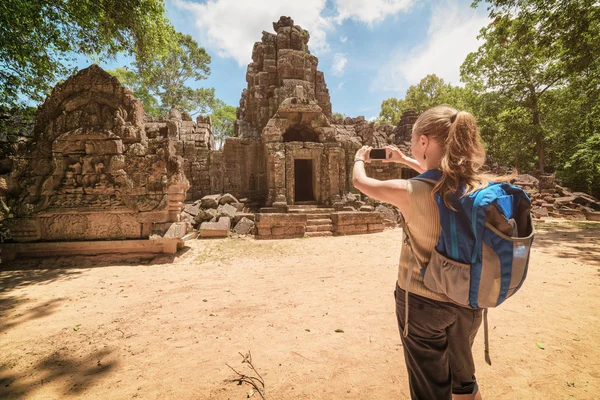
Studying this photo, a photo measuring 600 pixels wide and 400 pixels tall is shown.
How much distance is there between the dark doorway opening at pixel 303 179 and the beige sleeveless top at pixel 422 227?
13.0 meters

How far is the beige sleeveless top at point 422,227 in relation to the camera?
1.16m

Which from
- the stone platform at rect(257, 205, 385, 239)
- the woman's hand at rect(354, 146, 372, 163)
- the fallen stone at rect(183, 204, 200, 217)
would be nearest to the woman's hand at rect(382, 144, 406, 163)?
the woman's hand at rect(354, 146, 372, 163)

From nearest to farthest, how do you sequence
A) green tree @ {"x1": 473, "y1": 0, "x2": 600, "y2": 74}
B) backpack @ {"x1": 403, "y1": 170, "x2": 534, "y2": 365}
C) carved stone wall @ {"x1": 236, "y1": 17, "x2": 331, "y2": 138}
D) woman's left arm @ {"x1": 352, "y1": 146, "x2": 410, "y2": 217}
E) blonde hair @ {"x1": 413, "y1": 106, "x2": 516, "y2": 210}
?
backpack @ {"x1": 403, "y1": 170, "x2": 534, "y2": 365}, blonde hair @ {"x1": 413, "y1": 106, "x2": 516, "y2": 210}, woman's left arm @ {"x1": 352, "y1": 146, "x2": 410, "y2": 217}, green tree @ {"x1": 473, "y1": 0, "x2": 600, "y2": 74}, carved stone wall @ {"x1": 236, "y1": 17, "x2": 331, "y2": 138}

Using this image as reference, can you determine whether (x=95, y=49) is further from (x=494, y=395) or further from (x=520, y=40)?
(x=520, y=40)

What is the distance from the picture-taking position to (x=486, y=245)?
101 cm

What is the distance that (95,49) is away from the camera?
6.55 meters

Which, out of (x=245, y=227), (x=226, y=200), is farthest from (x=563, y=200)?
(x=226, y=200)

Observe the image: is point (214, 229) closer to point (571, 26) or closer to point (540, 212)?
point (571, 26)

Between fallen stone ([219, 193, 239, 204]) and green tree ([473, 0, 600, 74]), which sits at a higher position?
green tree ([473, 0, 600, 74])

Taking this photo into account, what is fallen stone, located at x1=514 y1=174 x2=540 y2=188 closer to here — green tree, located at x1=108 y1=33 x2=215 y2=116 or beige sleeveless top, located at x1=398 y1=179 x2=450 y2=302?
beige sleeveless top, located at x1=398 y1=179 x2=450 y2=302

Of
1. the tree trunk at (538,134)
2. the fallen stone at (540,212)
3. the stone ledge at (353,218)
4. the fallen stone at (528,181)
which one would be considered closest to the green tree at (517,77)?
the tree trunk at (538,134)

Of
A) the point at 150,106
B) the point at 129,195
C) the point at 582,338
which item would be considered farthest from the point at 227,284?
the point at 150,106

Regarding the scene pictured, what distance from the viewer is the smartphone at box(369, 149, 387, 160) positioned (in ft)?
5.98

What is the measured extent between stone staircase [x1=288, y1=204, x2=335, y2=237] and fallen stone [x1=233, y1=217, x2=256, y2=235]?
201cm
